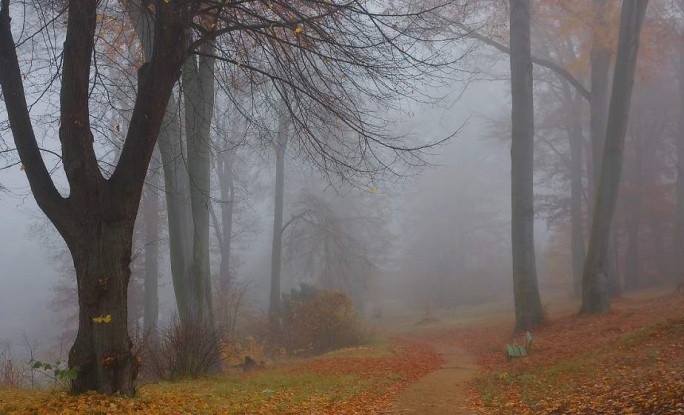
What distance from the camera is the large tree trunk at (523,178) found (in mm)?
14688

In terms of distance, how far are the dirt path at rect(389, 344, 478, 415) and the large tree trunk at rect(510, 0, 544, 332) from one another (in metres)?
3.04

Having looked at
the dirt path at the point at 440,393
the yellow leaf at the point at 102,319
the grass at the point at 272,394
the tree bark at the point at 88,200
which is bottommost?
the dirt path at the point at 440,393

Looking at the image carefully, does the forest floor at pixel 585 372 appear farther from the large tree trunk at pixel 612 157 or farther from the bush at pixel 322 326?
the bush at pixel 322 326

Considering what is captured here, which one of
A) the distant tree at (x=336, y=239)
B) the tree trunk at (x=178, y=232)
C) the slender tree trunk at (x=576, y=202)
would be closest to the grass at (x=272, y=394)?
the tree trunk at (x=178, y=232)

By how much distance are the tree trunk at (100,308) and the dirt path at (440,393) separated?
139 inches

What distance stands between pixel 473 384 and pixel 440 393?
1022 mm

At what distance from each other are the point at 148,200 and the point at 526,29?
13842 millimetres

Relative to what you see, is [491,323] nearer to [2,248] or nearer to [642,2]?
[642,2]

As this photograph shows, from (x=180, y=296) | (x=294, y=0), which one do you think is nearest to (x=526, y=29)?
(x=294, y=0)

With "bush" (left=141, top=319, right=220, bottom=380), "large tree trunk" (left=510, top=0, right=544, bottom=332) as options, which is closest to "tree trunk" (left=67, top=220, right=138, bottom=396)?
"bush" (left=141, top=319, right=220, bottom=380)

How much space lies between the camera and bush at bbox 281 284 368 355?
57.7 ft

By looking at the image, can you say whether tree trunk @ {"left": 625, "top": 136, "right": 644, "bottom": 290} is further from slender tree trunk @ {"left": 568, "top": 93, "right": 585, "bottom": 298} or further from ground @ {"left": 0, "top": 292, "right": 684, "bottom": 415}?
ground @ {"left": 0, "top": 292, "right": 684, "bottom": 415}

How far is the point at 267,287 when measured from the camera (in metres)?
37.9

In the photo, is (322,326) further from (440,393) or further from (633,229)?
(633,229)
